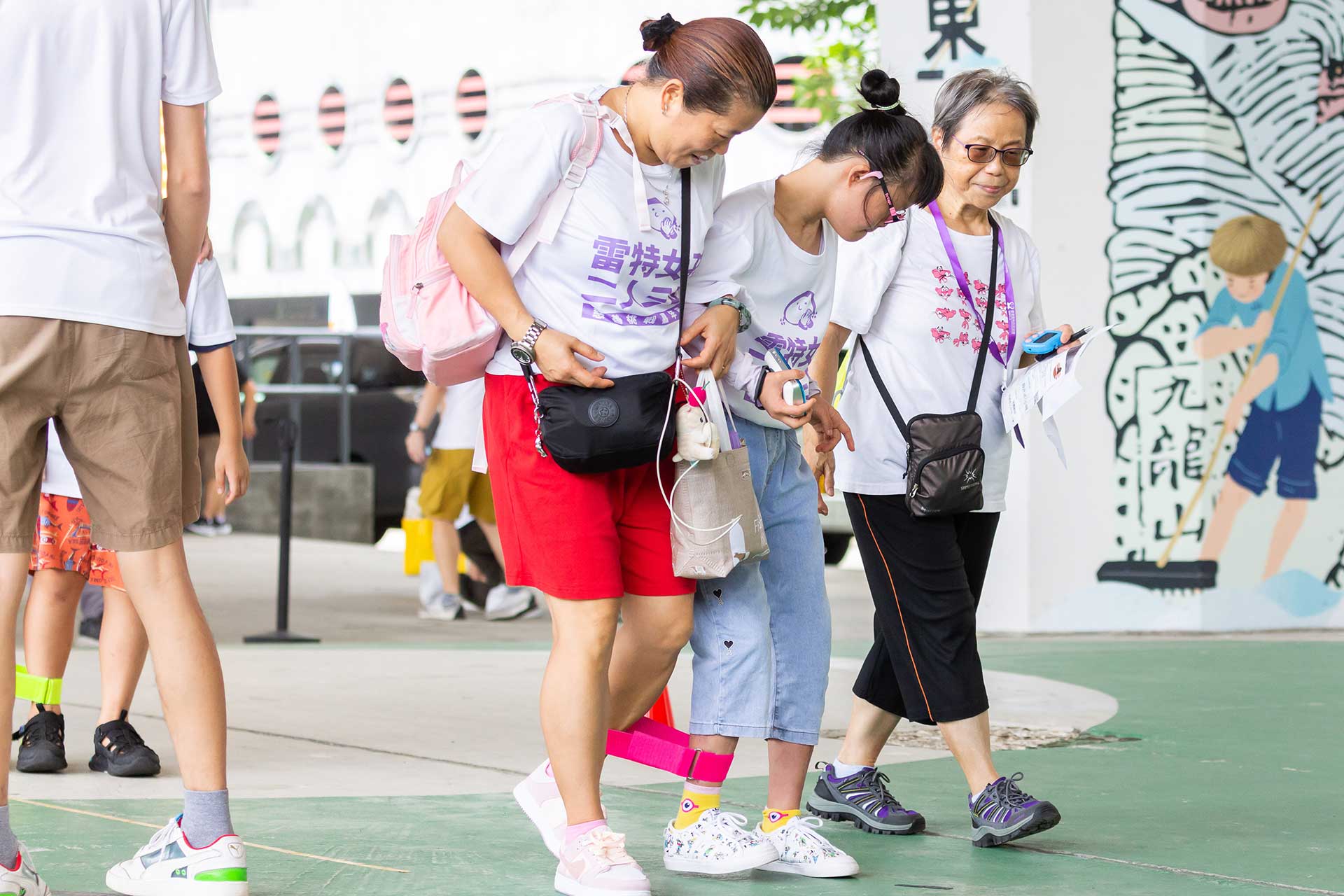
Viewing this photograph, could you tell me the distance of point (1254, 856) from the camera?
3832 millimetres

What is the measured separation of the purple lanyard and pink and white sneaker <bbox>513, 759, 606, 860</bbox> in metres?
1.53

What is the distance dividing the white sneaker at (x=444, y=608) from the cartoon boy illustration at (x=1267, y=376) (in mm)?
4360

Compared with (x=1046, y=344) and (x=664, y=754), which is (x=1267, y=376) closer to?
(x=1046, y=344)

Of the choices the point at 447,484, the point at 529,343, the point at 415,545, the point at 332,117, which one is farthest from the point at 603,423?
the point at 332,117


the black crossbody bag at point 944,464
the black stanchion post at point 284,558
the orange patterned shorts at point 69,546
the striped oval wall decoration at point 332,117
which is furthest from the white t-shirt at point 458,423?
the striped oval wall decoration at point 332,117

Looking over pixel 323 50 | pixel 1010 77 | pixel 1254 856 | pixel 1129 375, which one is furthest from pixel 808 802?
pixel 323 50

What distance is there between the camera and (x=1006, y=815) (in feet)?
12.7

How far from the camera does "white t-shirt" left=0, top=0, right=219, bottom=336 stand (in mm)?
3016

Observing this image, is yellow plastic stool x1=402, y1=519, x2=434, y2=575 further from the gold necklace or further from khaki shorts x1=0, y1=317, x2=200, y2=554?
khaki shorts x1=0, y1=317, x2=200, y2=554

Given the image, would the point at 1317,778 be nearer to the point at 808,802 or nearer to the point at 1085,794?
the point at 1085,794

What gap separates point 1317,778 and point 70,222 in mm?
3669

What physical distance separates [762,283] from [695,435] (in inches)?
20.1

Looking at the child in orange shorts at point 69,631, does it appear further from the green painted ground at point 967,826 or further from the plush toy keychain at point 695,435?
the plush toy keychain at point 695,435

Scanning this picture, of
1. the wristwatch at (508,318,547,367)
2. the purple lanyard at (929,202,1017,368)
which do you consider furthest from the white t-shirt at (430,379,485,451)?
the wristwatch at (508,318,547,367)
